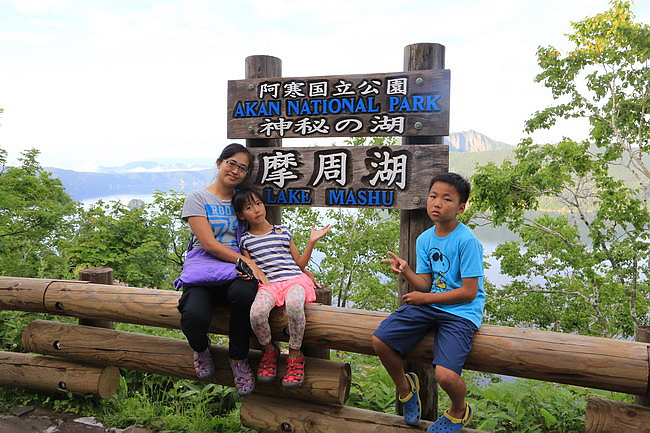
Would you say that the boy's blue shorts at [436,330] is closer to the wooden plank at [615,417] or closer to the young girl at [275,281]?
the young girl at [275,281]

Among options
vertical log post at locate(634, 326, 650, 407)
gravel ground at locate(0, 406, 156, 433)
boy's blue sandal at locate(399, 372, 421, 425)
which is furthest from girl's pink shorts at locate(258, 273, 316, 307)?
vertical log post at locate(634, 326, 650, 407)

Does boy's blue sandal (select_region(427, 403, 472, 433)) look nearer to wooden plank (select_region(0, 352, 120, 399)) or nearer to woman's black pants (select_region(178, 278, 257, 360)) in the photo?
woman's black pants (select_region(178, 278, 257, 360))

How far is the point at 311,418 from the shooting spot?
132 inches

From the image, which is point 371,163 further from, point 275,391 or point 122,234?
point 122,234

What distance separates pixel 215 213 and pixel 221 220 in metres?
0.07

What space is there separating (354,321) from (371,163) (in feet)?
4.08

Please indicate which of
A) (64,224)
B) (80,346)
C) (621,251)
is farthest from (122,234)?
(621,251)

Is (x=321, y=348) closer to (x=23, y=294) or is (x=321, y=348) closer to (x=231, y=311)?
(x=231, y=311)

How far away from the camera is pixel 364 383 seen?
14.5ft

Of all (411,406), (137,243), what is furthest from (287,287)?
(137,243)

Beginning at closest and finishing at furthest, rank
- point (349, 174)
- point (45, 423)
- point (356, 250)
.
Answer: point (349, 174), point (45, 423), point (356, 250)

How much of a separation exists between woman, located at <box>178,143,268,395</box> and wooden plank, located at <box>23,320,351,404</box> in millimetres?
244

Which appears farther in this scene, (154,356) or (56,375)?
(56,375)

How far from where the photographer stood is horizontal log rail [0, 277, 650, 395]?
2.62 m
